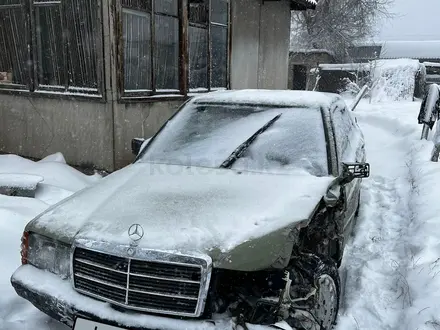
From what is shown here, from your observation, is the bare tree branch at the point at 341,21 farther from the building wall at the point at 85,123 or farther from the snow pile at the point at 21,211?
the snow pile at the point at 21,211

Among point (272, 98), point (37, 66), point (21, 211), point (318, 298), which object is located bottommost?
point (21, 211)

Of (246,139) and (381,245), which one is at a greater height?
(246,139)

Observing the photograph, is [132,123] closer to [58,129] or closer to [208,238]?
[58,129]

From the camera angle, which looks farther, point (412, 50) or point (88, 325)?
point (412, 50)

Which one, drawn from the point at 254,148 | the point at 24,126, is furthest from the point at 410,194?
the point at 24,126

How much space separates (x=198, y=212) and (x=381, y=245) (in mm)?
2502

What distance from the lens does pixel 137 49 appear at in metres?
6.87

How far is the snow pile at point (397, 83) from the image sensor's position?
17.3m

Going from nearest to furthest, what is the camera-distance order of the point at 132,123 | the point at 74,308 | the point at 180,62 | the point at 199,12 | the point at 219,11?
the point at 74,308, the point at 132,123, the point at 180,62, the point at 199,12, the point at 219,11

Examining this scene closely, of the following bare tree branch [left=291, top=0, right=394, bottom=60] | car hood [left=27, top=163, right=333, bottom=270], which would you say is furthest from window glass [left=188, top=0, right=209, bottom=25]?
bare tree branch [left=291, top=0, right=394, bottom=60]

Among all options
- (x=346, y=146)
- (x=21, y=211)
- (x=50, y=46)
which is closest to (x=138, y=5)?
(x=50, y=46)

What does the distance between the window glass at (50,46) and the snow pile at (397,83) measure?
13414 millimetres

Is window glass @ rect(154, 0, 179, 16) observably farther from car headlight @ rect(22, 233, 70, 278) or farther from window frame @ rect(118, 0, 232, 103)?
car headlight @ rect(22, 233, 70, 278)

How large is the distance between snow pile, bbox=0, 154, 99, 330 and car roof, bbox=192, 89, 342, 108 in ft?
6.57
